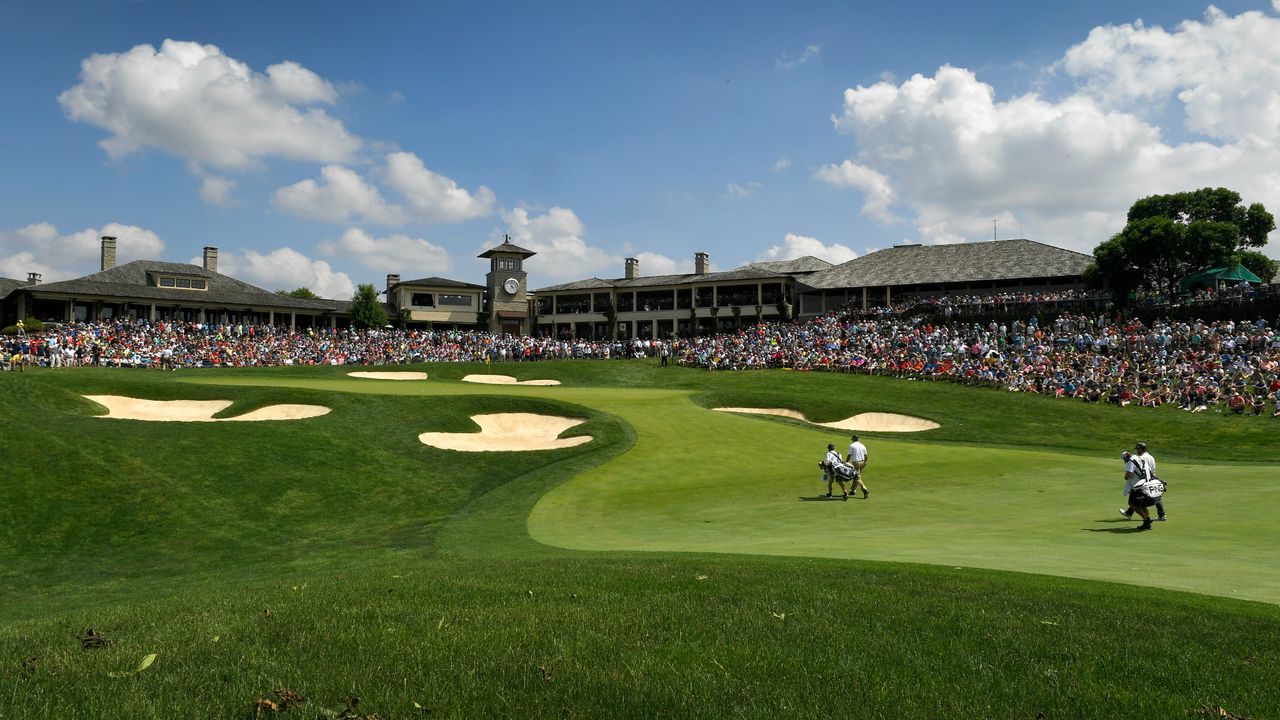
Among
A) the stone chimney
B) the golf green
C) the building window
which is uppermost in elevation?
the stone chimney

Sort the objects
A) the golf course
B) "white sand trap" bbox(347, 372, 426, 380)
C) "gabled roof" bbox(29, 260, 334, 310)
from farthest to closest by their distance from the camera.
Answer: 1. "gabled roof" bbox(29, 260, 334, 310)
2. "white sand trap" bbox(347, 372, 426, 380)
3. the golf course

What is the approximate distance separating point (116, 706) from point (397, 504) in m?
16.8

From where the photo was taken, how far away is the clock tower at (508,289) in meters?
98.4

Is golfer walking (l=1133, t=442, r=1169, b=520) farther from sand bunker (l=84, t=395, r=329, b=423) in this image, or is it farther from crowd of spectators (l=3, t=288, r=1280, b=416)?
sand bunker (l=84, t=395, r=329, b=423)

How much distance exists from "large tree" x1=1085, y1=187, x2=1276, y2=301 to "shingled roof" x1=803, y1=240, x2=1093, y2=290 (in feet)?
16.6

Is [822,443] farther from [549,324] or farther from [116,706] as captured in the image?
[549,324]

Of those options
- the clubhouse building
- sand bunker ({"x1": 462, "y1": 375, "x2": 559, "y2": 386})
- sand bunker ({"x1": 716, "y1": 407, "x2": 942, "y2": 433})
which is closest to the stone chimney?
the clubhouse building

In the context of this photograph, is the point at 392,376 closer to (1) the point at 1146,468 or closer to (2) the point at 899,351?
(2) the point at 899,351

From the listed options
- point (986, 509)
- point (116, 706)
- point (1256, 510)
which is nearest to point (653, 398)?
point (986, 509)

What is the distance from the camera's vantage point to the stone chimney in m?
80.1

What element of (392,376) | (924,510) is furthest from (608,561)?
(392,376)

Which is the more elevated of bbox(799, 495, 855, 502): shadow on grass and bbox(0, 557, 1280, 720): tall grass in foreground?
bbox(0, 557, 1280, 720): tall grass in foreground

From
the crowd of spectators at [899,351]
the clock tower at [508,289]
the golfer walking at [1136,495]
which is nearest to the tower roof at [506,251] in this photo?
the clock tower at [508,289]

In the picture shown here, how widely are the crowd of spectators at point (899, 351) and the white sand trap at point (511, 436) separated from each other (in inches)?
1035
